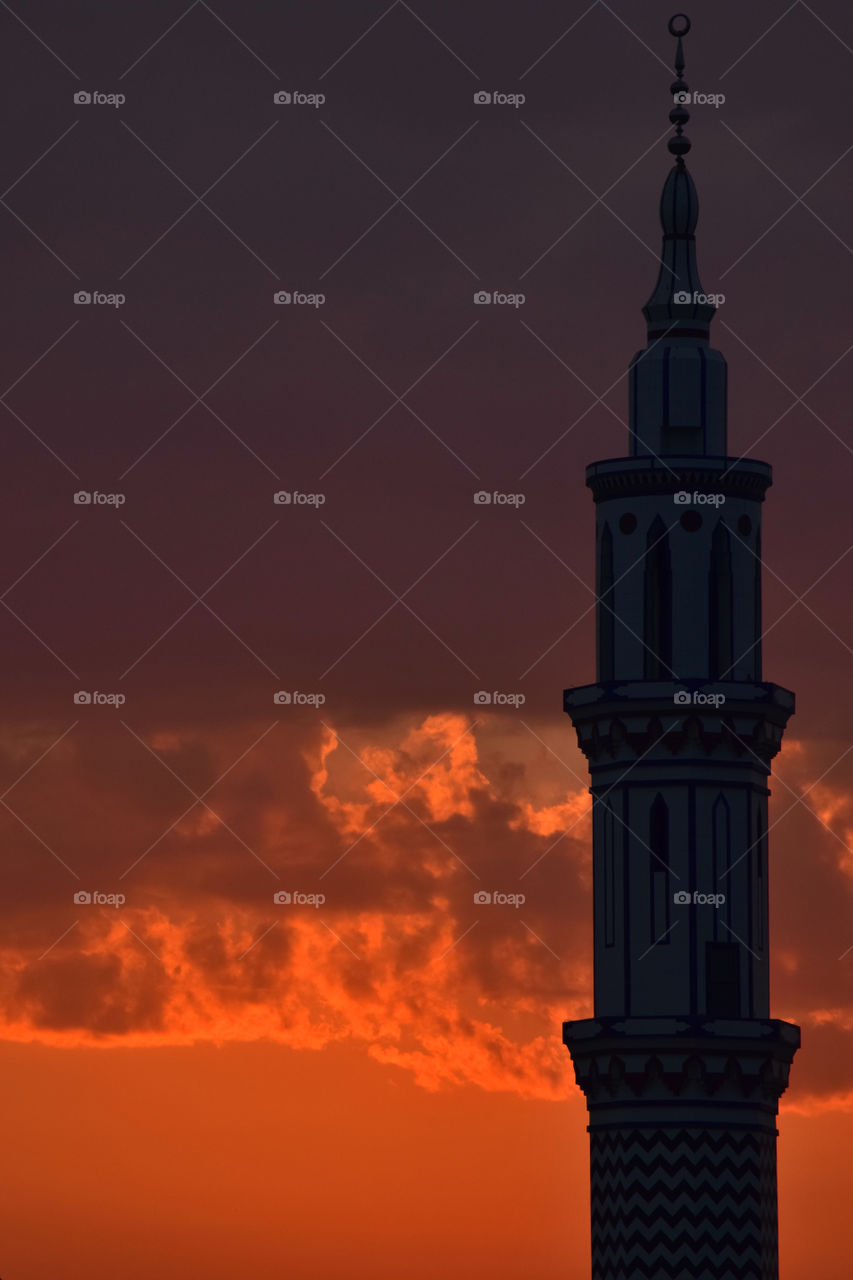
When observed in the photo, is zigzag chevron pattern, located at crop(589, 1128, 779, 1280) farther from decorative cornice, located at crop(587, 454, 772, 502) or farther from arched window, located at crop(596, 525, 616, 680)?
decorative cornice, located at crop(587, 454, 772, 502)

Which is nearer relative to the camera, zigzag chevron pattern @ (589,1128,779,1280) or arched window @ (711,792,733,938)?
zigzag chevron pattern @ (589,1128,779,1280)

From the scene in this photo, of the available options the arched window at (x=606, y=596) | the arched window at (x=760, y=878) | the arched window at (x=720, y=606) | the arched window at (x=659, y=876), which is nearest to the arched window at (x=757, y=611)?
the arched window at (x=720, y=606)

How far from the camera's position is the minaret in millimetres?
170250

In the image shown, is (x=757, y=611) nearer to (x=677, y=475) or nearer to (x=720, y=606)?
(x=720, y=606)

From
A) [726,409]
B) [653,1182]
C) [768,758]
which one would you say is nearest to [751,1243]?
[653,1182]

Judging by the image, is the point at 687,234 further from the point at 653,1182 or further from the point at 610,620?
the point at 653,1182

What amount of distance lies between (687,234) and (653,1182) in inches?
1218

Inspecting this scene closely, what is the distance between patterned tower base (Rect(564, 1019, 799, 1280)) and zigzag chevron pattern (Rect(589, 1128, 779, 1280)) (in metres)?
0.03

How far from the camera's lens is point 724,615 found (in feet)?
571

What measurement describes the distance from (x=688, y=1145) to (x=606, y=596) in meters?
17.9

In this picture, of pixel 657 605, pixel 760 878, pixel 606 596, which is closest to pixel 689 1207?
pixel 760 878

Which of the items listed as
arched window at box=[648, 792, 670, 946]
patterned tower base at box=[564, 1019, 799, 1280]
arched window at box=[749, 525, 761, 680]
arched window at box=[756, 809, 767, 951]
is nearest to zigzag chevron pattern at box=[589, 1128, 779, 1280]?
patterned tower base at box=[564, 1019, 799, 1280]

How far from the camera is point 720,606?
570 ft

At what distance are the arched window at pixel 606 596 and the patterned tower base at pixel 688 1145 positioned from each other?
466 inches
